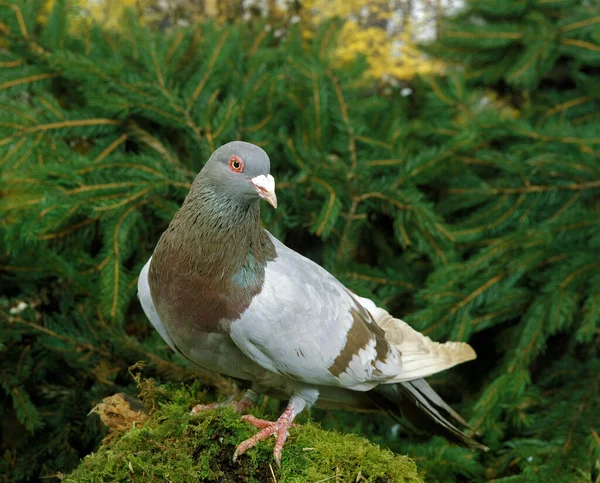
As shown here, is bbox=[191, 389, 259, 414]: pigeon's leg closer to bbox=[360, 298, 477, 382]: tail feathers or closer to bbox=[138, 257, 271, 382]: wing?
bbox=[138, 257, 271, 382]: wing

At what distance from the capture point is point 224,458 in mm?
1873

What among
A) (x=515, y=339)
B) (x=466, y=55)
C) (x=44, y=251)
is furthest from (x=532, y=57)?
(x=44, y=251)

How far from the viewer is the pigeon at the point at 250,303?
1859mm

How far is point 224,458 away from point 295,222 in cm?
143

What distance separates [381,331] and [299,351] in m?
0.53

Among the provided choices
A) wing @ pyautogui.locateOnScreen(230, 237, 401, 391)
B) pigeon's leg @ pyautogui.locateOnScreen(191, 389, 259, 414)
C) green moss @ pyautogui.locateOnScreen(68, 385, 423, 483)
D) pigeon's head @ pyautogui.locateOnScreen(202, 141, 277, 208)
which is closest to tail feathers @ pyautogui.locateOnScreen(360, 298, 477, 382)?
wing @ pyautogui.locateOnScreen(230, 237, 401, 391)

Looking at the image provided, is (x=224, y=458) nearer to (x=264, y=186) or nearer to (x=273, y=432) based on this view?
(x=273, y=432)

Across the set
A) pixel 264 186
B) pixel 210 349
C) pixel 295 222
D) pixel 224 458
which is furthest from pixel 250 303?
pixel 295 222

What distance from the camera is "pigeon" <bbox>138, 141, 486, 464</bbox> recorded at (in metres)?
1.86

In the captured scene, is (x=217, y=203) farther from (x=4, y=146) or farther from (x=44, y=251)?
(x=4, y=146)

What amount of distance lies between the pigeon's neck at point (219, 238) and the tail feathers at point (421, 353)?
0.69 m

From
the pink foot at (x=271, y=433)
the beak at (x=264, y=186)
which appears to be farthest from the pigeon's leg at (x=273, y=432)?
the beak at (x=264, y=186)

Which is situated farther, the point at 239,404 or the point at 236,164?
the point at 239,404

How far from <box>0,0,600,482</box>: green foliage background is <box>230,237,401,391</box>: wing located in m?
0.59
